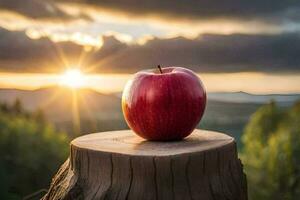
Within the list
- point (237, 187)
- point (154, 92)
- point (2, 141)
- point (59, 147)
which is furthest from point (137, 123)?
point (2, 141)

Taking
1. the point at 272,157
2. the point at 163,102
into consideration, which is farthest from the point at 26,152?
the point at 163,102

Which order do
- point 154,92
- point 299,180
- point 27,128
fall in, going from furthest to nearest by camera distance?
point 27,128 < point 299,180 < point 154,92

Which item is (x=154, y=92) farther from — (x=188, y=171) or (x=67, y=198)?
(x=67, y=198)

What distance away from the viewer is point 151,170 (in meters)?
2.73

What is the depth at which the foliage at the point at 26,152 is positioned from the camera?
5371 millimetres

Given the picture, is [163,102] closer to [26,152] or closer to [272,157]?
[272,157]

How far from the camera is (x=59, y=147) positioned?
17.8 feet

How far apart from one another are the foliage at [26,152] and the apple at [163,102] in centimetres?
246

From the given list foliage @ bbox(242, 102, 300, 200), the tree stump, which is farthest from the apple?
foliage @ bbox(242, 102, 300, 200)

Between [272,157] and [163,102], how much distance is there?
261 cm

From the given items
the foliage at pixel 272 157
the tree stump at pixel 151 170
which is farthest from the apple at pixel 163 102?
the foliage at pixel 272 157

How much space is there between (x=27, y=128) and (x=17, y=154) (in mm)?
277

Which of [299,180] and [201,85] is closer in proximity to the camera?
[201,85]

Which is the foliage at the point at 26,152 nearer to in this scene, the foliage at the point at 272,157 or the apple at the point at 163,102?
the foliage at the point at 272,157
